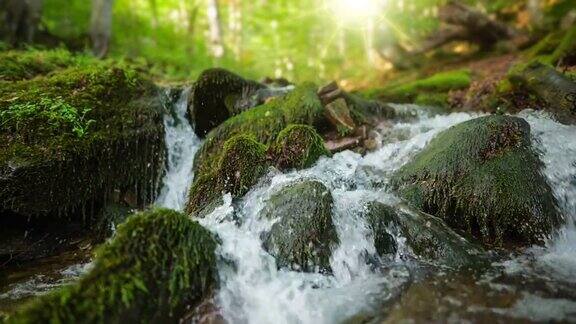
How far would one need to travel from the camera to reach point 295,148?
5.61 m

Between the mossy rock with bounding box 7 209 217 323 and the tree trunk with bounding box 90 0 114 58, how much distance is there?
1079 centimetres

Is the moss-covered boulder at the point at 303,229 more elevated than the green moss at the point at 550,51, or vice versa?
the green moss at the point at 550,51

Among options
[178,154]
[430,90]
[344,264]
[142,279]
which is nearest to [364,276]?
[344,264]

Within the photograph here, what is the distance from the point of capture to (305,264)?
12.9 ft

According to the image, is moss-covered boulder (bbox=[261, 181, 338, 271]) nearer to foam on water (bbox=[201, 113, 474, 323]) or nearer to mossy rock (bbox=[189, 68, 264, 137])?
foam on water (bbox=[201, 113, 474, 323])

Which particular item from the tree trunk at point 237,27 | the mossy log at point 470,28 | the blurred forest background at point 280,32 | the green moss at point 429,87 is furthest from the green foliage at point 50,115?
the tree trunk at point 237,27

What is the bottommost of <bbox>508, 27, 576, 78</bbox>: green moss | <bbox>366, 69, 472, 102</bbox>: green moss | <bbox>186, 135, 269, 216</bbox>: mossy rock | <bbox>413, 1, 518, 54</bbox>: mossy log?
<bbox>186, 135, 269, 216</bbox>: mossy rock

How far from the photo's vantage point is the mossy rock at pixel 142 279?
8.87 ft

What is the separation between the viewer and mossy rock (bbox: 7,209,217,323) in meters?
2.70

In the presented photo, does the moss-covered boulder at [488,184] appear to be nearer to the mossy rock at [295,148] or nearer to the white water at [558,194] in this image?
the white water at [558,194]

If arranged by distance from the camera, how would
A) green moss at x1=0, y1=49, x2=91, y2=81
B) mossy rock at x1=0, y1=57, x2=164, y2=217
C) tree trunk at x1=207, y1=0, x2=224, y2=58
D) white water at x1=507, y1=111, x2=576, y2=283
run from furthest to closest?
tree trunk at x1=207, y1=0, x2=224, y2=58
green moss at x1=0, y1=49, x2=91, y2=81
mossy rock at x1=0, y1=57, x2=164, y2=217
white water at x1=507, y1=111, x2=576, y2=283

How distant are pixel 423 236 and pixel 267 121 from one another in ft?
11.3

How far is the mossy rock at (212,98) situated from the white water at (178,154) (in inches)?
8.4

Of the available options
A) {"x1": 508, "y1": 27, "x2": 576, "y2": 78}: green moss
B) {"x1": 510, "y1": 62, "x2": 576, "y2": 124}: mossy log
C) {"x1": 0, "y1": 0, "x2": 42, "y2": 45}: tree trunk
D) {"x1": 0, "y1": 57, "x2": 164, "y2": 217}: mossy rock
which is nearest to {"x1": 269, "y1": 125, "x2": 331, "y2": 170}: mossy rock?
{"x1": 0, "y1": 57, "x2": 164, "y2": 217}: mossy rock
